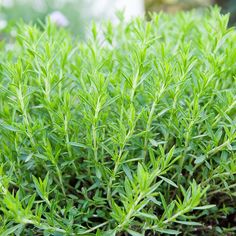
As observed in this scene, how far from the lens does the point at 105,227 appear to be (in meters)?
1.05

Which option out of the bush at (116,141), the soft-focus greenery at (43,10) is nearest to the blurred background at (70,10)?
the soft-focus greenery at (43,10)

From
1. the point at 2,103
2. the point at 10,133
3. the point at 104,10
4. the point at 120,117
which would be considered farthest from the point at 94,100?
the point at 104,10

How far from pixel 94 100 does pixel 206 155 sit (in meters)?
0.28

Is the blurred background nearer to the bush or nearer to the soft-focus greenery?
the soft-focus greenery


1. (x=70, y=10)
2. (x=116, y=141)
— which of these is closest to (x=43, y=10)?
(x=70, y=10)

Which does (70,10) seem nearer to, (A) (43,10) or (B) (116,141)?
(A) (43,10)

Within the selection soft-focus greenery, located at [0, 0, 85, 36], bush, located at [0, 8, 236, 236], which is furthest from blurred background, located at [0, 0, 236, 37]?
bush, located at [0, 8, 236, 236]

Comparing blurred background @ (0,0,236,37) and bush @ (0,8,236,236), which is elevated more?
bush @ (0,8,236,236)

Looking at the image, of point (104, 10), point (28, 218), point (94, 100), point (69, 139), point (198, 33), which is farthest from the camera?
point (104, 10)

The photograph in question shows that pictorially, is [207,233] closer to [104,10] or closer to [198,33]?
[198,33]

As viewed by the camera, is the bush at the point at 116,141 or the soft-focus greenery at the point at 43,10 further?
the soft-focus greenery at the point at 43,10

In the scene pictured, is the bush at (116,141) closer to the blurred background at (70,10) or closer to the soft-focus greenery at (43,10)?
the blurred background at (70,10)

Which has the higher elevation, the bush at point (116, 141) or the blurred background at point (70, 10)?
the bush at point (116, 141)

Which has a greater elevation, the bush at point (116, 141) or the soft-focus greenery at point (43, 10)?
the bush at point (116, 141)
